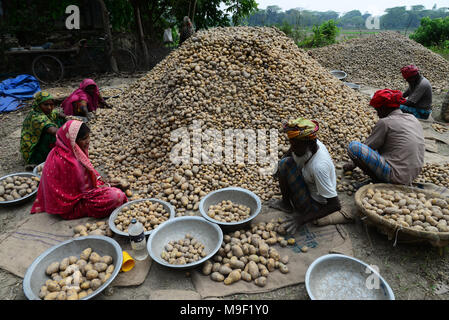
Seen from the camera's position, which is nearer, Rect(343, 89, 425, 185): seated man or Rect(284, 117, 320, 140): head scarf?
Rect(284, 117, 320, 140): head scarf

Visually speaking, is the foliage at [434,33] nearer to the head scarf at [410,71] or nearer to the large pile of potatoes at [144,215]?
the head scarf at [410,71]

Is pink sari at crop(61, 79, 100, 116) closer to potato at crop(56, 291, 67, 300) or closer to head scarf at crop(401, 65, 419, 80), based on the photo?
potato at crop(56, 291, 67, 300)

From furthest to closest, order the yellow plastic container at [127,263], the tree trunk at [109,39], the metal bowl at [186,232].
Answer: the tree trunk at [109,39], the metal bowl at [186,232], the yellow plastic container at [127,263]

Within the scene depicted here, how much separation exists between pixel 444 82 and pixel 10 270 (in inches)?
406

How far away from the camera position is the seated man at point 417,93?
4.65 meters

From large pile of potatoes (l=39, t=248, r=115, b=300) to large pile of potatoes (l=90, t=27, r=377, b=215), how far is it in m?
0.90

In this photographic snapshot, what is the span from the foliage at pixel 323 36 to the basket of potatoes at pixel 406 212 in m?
12.6

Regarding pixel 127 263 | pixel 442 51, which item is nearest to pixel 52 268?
pixel 127 263

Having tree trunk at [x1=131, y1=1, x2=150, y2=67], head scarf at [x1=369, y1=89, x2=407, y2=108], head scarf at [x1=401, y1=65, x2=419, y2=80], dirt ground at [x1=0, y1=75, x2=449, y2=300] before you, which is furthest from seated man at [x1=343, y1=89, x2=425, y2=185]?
tree trunk at [x1=131, y1=1, x2=150, y2=67]

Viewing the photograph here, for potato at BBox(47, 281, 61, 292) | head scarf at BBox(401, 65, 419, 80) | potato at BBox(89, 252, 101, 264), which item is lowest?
potato at BBox(47, 281, 61, 292)

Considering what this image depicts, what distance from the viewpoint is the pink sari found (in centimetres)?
471

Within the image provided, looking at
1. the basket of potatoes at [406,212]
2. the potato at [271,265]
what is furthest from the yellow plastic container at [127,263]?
the basket of potatoes at [406,212]

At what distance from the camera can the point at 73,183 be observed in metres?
2.68

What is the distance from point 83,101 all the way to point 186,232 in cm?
343
